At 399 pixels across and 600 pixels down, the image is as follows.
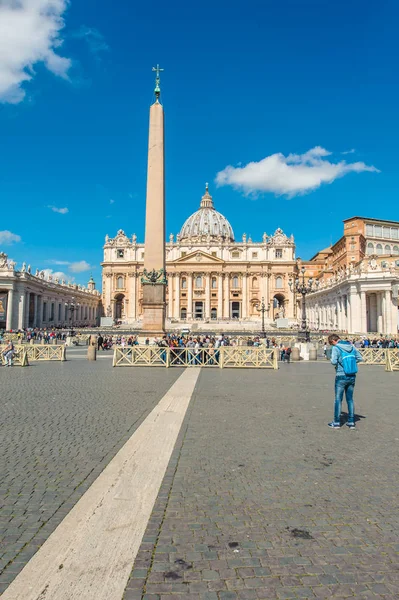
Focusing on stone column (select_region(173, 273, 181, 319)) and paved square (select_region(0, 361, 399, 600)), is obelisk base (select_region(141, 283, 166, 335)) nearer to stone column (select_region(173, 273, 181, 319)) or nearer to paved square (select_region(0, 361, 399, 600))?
paved square (select_region(0, 361, 399, 600))

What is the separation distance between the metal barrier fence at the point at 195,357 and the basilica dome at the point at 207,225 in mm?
88487

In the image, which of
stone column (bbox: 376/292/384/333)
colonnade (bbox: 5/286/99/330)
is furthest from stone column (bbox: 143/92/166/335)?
stone column (bbox: 376/292/384/333)

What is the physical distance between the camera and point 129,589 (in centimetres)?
251

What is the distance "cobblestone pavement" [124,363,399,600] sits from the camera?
8.50 ft

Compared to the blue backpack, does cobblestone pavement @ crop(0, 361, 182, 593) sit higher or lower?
lower

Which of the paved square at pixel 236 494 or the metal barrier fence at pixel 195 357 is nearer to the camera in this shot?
the paved square at pixel 236 494

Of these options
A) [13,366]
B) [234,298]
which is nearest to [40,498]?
[13,366]

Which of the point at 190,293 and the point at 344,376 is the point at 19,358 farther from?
the point at 190,293

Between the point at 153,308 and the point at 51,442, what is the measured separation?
15.3 meters

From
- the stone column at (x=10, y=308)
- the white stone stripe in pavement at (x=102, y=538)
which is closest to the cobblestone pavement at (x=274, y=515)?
the white stone stripe in pavement at (x=102, y=538)

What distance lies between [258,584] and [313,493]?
154 centimetres

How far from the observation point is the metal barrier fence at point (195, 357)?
16.0 meters

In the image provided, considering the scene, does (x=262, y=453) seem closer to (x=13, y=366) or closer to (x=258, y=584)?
(x=258, y=584)

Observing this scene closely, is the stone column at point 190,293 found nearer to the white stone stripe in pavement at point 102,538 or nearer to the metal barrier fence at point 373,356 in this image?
the metal barrier fence at point 373,356
